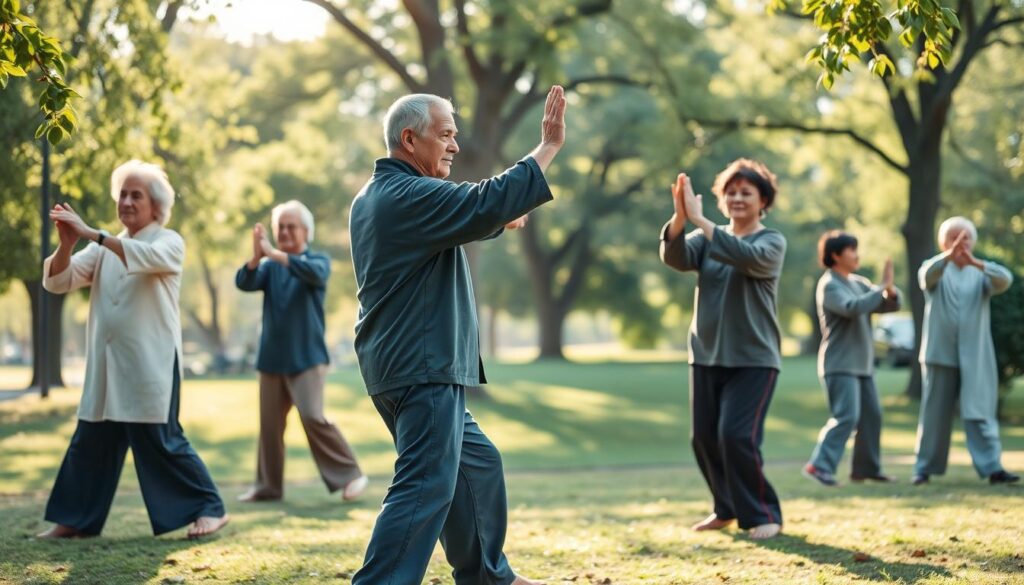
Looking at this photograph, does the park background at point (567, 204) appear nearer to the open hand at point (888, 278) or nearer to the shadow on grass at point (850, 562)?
the shadow on grass at point (850, 562)

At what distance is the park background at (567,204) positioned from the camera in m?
7.02

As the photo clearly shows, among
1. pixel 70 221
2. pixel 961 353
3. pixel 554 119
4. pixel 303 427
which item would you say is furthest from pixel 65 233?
pixel 961 353

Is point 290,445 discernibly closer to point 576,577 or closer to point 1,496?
point 1,496

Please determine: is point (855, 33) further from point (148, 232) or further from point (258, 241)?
point (258, 241)

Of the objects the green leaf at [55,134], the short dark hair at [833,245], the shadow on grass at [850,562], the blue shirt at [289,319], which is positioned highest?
the green leaf at [55,134]

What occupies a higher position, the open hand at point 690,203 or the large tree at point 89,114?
the large tree at point 89,114

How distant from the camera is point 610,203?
44.1 m

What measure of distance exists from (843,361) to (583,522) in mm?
3569

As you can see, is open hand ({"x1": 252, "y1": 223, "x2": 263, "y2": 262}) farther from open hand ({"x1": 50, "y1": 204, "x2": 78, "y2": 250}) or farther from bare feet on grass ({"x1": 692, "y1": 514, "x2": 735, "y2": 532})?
bare feet on grass ({"x1": 692, "y1": 514, "x2": 735, "y2": 532})

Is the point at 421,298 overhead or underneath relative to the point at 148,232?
underneath

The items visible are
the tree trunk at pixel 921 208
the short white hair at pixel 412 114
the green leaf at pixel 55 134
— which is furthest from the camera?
the tree trunk at pixel 921 208

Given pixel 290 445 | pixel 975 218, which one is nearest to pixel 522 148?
pixel 975 218

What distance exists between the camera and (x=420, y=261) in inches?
188

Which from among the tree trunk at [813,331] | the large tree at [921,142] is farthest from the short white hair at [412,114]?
the tree trunk at [813,331]
